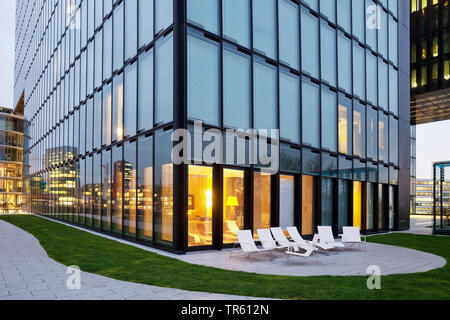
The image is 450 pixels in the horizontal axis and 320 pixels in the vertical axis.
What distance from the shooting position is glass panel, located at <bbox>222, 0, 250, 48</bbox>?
13297mm

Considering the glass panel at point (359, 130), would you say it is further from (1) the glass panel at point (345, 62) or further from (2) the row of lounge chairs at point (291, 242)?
(2) the row of lounge chairs at point (291, 242)

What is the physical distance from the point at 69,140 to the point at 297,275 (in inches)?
800

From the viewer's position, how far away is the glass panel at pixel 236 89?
1314cm

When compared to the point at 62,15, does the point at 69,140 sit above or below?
below

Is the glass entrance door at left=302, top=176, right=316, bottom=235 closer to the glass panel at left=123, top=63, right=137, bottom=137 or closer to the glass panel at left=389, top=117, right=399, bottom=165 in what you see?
the glass panel at left=123, top=63, right=137, bottom=137

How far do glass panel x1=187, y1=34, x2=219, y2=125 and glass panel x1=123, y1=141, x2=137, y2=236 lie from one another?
4029 mm

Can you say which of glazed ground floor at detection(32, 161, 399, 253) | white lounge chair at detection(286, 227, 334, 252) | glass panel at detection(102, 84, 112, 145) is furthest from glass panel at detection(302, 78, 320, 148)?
glass panel at detection(102, 84, 112, 145)

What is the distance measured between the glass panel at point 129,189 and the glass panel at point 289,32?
7.50m

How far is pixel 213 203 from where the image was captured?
1248 cm

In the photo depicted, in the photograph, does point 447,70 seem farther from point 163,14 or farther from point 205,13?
point 163,14

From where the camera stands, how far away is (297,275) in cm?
864

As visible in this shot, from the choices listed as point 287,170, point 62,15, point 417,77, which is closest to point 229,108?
point 287,170

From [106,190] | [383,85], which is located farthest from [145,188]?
[383,85]
